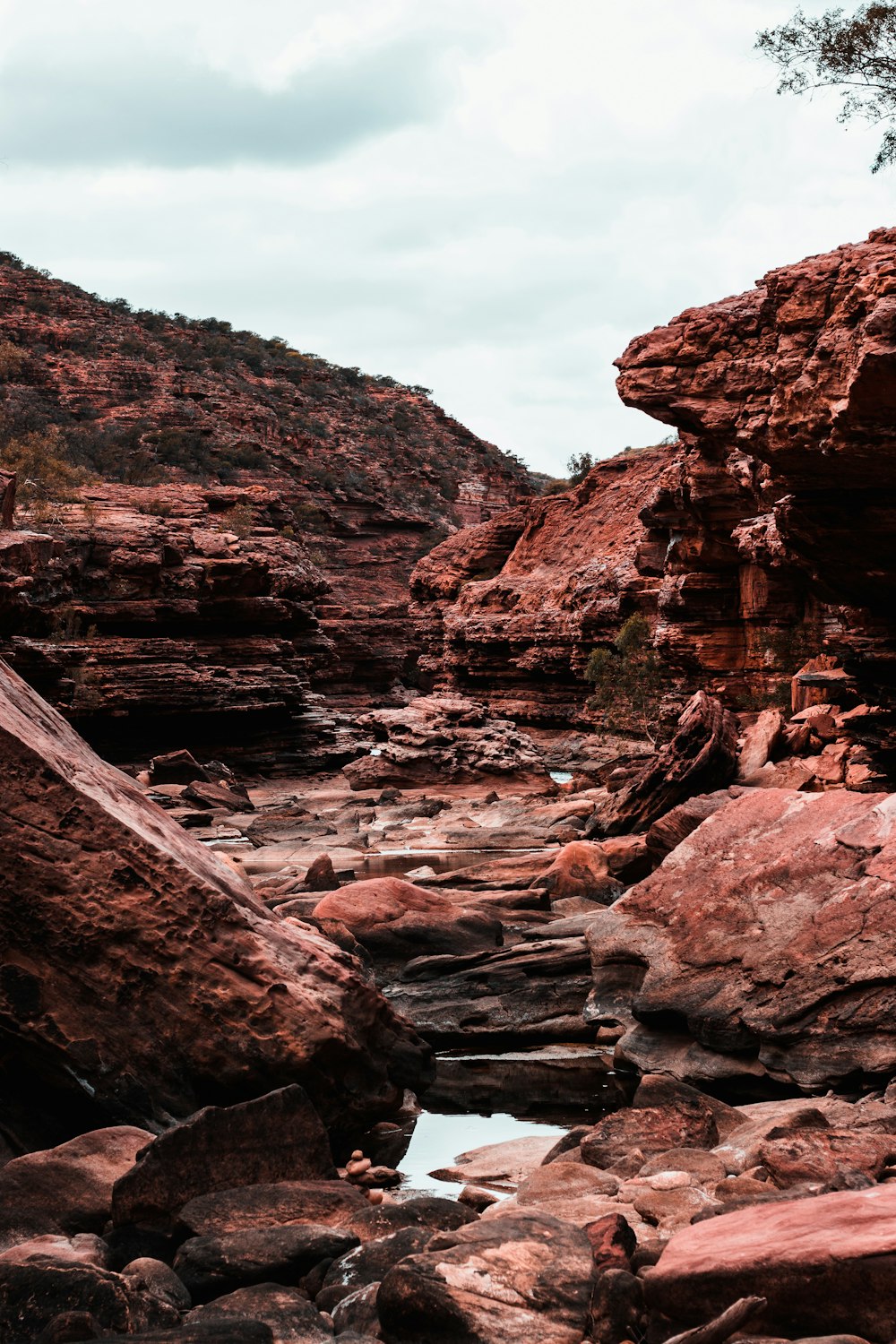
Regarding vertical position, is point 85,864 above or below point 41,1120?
above

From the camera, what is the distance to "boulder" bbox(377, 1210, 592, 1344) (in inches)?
133

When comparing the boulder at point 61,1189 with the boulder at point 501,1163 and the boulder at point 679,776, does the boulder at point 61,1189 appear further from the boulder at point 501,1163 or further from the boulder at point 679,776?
the boulder at point 679,776

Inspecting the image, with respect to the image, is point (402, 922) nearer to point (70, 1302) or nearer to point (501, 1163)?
point (501, 1163)

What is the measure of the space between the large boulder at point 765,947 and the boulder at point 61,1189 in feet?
10.7

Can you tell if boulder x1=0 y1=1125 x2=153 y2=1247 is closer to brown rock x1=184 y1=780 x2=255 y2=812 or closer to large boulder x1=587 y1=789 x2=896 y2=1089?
large boulder x1=587 y1=789 x2=896 y2=1089

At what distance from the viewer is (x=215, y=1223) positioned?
427 cm

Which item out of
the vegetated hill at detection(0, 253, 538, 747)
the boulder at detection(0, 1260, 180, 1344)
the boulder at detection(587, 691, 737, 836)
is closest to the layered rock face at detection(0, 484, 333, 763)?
the vegetated hill at detection(0, 253, 538, 747)

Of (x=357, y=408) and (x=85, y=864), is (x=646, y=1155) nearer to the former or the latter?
(x=85, y=864)

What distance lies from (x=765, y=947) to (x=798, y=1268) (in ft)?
12.8

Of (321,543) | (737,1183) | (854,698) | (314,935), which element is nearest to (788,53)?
(854,698)

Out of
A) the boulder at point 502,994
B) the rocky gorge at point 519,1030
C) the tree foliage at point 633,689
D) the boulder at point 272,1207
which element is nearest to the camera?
the rocky gorge at point 519,1030

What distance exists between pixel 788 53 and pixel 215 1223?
18582 mm

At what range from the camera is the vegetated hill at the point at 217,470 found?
29812 millimetres

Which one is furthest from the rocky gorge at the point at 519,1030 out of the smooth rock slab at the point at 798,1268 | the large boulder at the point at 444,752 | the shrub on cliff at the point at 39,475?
the shrub on cliff at the point at 39,475
